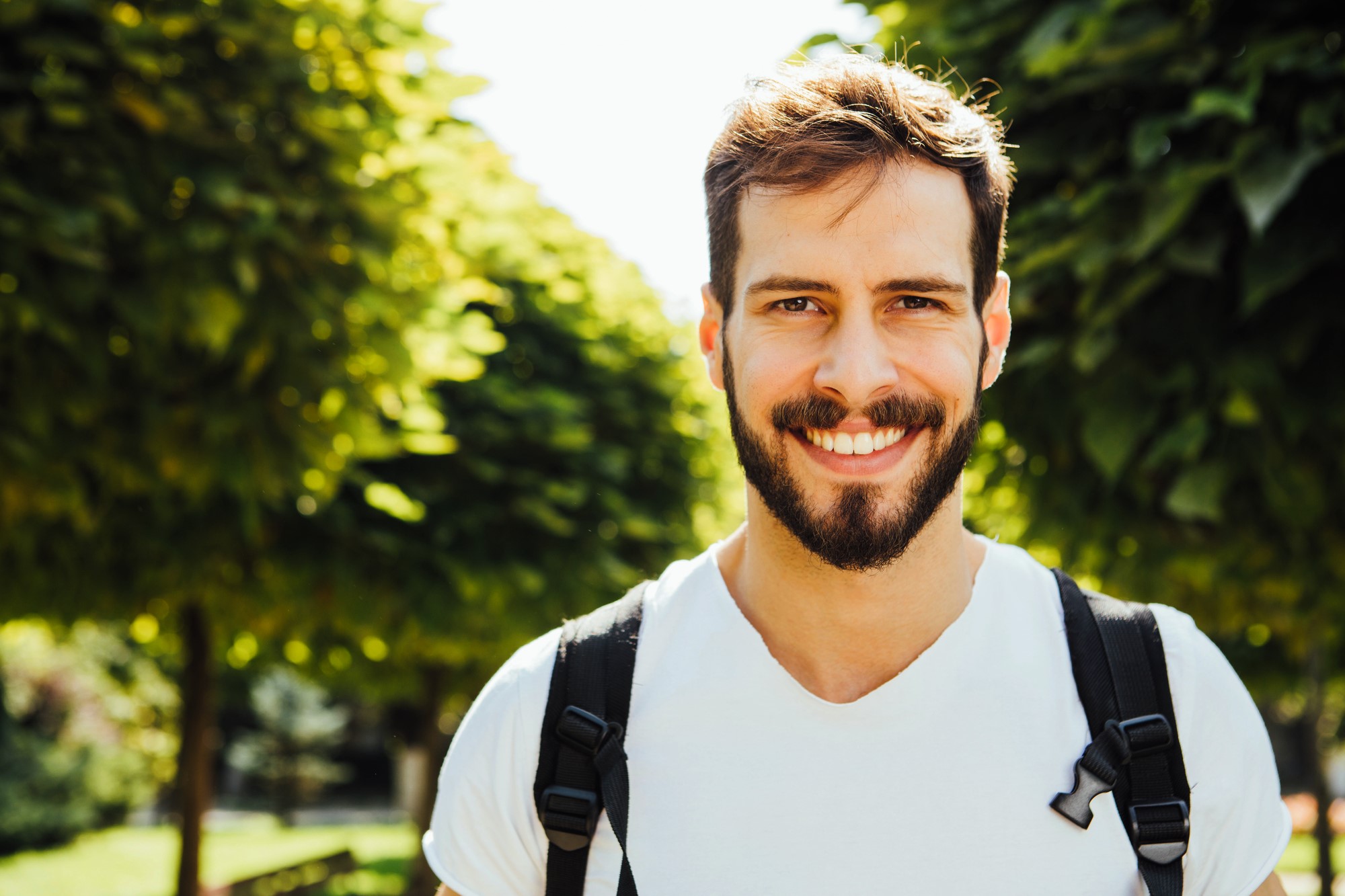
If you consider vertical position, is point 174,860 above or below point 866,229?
below

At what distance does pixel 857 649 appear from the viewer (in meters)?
2.03

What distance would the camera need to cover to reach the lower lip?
6.44ft

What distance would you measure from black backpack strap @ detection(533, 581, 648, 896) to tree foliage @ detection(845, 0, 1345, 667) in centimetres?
222

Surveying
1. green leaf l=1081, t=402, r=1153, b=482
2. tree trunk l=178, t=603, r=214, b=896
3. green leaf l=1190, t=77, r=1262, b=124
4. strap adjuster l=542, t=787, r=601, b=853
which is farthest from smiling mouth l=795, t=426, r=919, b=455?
tree trunk l=178, t=603, r=214, b=896

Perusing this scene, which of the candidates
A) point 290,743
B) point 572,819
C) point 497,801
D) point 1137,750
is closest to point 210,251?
point 497,801

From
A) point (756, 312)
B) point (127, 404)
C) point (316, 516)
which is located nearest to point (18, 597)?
point (316, 516)

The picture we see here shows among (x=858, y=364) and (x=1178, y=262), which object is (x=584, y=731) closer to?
(x=858, y=364)

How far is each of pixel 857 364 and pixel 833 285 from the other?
14 cm

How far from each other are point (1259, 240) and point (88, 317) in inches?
164

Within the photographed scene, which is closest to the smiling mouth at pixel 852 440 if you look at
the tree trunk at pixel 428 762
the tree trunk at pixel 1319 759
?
the tree trunk at pixel 1319 759

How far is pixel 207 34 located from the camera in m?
4.61

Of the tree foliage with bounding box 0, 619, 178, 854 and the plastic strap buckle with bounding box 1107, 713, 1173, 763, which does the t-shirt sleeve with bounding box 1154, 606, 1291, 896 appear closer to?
the plastic strap buckle with bounding box 1107, 713, 1173, 763

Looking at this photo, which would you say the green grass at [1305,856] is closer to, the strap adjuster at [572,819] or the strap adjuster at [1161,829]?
the strap adjuster at [1161,829]

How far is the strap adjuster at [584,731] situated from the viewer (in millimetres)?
1917
